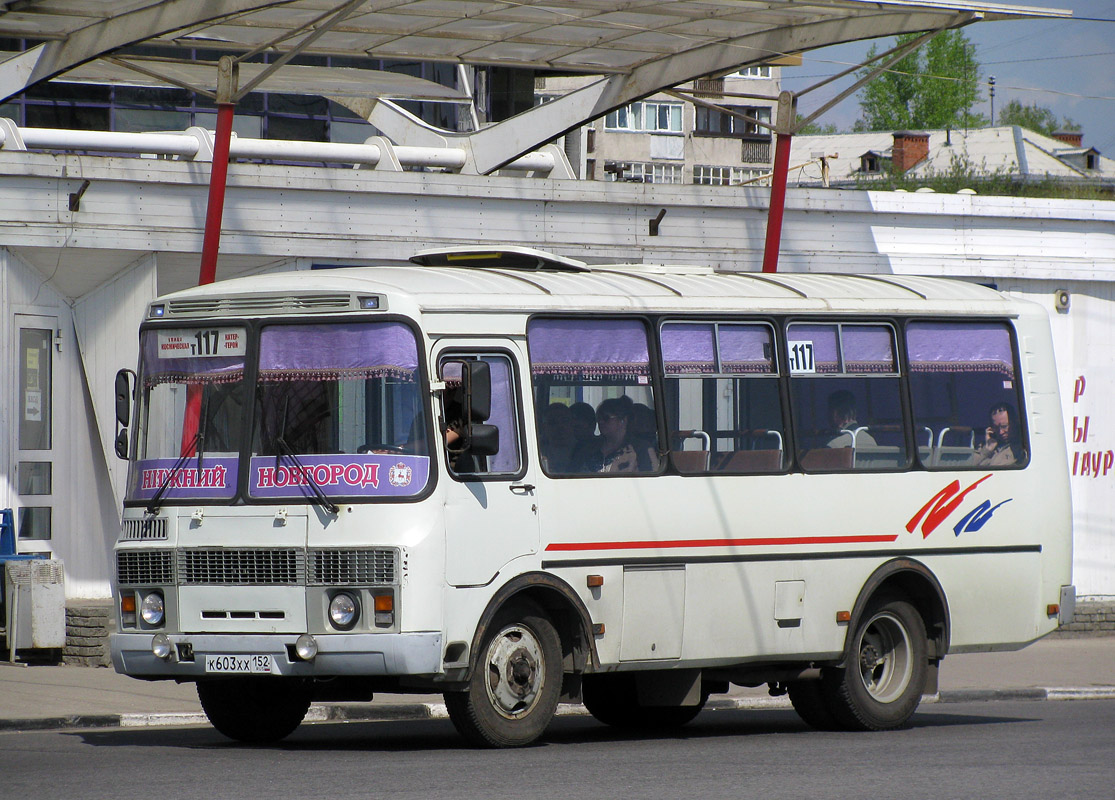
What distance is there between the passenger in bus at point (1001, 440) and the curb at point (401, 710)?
7.54ft

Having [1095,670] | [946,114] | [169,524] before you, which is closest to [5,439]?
[169,524]

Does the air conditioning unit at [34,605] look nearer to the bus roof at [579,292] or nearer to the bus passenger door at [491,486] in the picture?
the bus roof at [579,292]

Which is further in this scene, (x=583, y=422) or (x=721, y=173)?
(x=721, y=173)

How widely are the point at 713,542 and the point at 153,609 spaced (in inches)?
136

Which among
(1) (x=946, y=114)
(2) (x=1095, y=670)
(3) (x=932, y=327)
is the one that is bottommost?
(2) (x=1095, y=670)

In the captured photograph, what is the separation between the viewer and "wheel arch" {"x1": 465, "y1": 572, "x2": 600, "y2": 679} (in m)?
10.9

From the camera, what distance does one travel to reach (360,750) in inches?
433

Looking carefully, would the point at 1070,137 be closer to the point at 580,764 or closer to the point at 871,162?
the point at 871,162

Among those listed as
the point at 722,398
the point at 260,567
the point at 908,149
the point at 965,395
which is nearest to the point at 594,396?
the point at 722,398

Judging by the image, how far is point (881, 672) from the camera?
13.0 meters

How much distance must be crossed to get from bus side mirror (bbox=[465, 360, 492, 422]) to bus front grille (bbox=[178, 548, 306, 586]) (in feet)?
4.04

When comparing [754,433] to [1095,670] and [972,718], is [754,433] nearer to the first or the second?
[972,718]

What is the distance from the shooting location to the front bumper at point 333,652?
10.2 m

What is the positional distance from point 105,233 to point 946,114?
8988 centimetres
